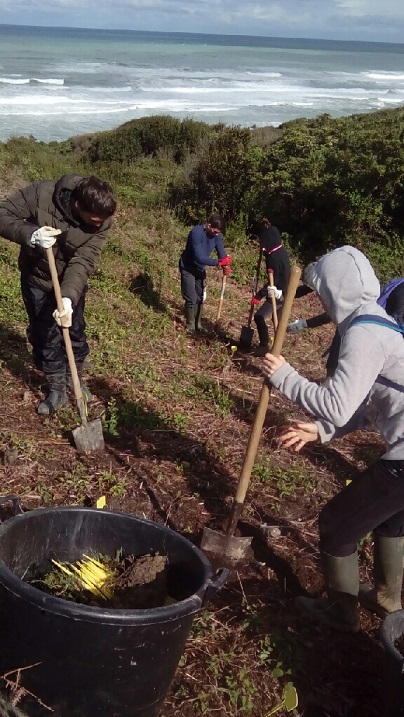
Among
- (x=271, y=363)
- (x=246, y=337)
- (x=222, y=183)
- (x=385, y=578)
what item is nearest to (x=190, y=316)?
(x=246, y=337)

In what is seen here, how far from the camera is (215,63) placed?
84.4 metres

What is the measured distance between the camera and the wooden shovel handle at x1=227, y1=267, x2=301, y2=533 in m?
2.93

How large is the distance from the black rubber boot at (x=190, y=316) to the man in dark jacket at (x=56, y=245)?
10.7ft

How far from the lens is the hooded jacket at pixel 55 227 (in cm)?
441

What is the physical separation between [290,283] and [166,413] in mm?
2724

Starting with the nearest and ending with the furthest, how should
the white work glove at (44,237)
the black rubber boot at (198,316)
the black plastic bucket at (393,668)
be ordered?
the black plastic bucket at (393,668)
the white work glove at (44,237)
the black rubber boot at (198,316)

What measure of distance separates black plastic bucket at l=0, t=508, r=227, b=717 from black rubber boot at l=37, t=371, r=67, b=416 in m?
2.46

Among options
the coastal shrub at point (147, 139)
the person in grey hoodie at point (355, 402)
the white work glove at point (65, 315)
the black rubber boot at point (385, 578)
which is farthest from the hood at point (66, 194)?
the coastal shrub at point (147, 139)

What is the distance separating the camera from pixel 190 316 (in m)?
8.41

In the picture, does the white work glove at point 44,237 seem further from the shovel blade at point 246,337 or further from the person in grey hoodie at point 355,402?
the shovel blade at point 246,337

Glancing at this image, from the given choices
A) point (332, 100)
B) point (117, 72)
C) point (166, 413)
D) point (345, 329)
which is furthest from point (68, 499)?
point (117, 72)

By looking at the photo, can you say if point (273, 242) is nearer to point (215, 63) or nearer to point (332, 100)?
Result: point (332, 100)

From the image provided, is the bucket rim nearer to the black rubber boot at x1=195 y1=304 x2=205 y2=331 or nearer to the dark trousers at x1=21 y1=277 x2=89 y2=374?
the dark trousers at x1=21 y1=277 x2=89 y2=374

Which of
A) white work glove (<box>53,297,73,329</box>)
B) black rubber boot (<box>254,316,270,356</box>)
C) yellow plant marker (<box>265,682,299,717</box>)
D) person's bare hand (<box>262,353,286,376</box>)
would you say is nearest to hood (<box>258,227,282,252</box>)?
black rubber boot (<box>254,316,270,356</box>)
